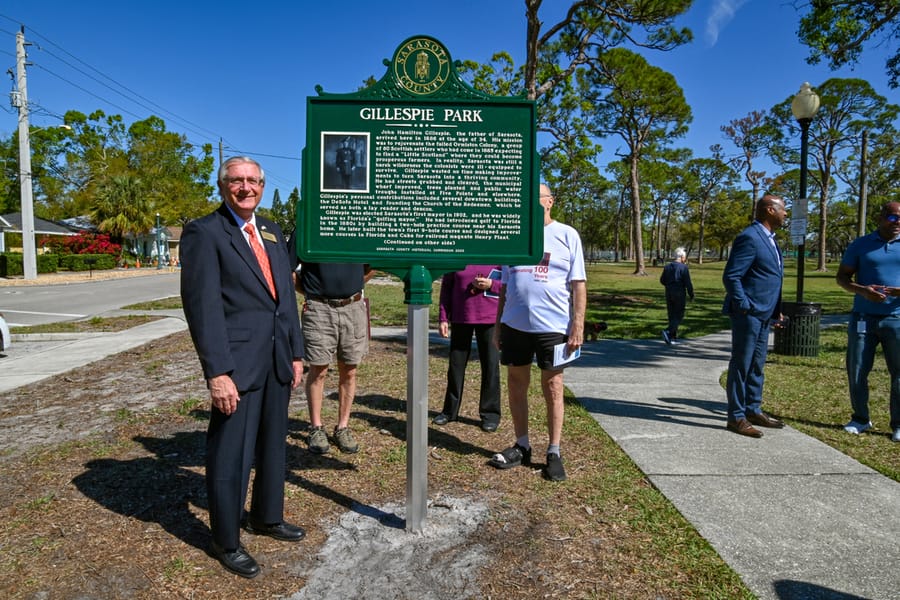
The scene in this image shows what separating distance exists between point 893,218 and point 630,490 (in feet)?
10.8

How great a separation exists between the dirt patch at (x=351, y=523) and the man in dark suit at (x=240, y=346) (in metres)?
0.24

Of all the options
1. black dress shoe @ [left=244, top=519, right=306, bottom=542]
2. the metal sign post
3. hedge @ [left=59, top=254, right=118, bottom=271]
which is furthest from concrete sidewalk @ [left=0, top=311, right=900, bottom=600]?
hedge @ [left=59, top=254, right=118, bottom=271]

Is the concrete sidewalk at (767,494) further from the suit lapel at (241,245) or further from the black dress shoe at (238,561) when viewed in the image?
the suit lapel at (241,245)

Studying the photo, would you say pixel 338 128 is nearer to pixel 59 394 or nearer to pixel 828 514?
pixel 828 514

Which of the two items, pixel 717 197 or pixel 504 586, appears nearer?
pixel 504 586

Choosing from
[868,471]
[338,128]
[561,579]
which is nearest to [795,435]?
[868,471]

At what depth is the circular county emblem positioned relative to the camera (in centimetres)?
295

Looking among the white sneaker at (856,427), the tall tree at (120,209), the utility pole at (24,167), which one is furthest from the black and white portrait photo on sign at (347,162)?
the tall tree at (120,209)

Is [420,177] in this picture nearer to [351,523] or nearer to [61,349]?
[351,523]

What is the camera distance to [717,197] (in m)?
66.7

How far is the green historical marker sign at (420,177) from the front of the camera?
2.98 metres

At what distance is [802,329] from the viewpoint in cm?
846

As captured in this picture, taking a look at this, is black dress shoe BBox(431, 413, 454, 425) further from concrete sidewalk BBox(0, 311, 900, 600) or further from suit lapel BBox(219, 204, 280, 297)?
suit lapel BBox(219, 204, 280, 297)

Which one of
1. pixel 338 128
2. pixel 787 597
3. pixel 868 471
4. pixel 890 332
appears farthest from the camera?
pixel 890 332
